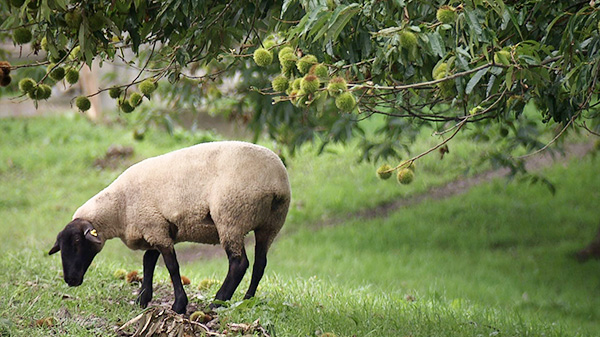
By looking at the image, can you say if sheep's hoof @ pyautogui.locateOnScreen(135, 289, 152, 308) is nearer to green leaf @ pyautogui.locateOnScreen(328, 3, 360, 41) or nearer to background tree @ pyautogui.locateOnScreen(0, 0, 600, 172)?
background tree @ pyautogui.locateOnScreen(0, 0, 600, 172)

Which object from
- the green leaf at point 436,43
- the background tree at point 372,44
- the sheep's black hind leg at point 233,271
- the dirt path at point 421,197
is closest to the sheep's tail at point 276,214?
the sheep's black hind leg at point 233,271

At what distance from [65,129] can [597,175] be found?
1129cm

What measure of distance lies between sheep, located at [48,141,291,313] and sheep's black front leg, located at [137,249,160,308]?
0.21 metres

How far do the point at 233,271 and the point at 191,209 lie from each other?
52 cm

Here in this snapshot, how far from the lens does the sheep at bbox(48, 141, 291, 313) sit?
210 inches

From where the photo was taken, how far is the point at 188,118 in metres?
20.3

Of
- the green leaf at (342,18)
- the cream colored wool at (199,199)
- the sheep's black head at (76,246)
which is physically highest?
the green leaf at (342,18)

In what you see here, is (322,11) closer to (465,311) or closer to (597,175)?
(465,311)

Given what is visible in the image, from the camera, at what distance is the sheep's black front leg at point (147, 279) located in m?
5.91

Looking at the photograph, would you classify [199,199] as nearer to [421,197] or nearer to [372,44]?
[372,44]

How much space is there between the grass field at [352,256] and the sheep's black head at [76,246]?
0.30 m

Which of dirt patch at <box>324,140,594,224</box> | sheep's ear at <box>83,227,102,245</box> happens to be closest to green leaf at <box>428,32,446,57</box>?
sheep's ear at <box>83,227,102,245</box>

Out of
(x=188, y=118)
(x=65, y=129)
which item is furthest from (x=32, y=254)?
(x=188, y=118)

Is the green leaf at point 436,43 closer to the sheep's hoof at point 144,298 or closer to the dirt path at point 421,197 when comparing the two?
the sheep's hoof at point 144,298
